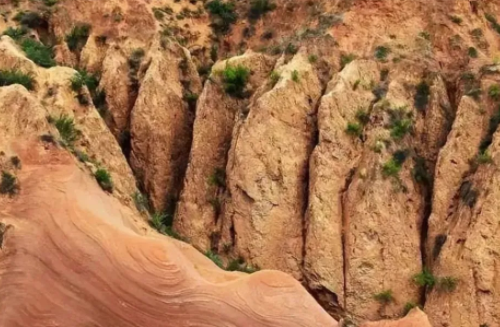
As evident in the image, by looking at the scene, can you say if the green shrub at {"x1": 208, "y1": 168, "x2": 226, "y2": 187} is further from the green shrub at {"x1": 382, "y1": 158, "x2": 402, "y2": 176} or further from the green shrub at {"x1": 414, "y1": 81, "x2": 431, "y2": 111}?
the green shrub at {"x1": 414, "y1": 81, "x2": 431, "y2": 111}

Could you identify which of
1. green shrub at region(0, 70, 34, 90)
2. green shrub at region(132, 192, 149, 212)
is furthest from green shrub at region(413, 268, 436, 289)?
green shrub at region(0, 70, 34, 90)

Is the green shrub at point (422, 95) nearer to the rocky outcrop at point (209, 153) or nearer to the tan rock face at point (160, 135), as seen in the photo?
the rocky outcrop at point (209, 153)

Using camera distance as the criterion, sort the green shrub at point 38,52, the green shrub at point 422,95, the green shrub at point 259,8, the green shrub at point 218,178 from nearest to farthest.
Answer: the green shrub at point 422,95 < the green shrub at point 38,52 < the green shrub at point 218,178 < the green shrub at point 259,8

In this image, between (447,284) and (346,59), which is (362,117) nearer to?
(346,59)

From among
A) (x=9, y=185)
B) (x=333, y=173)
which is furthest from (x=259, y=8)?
(x=9, y=185)

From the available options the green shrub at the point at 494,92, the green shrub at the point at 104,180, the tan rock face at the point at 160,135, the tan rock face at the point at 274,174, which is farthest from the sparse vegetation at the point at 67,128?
the green shrub at the point at 494,92
